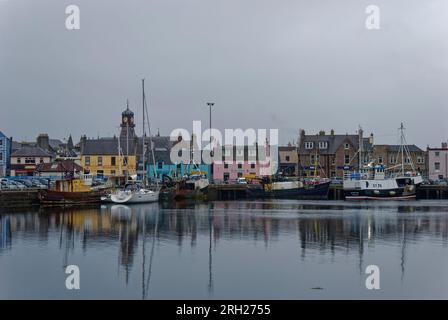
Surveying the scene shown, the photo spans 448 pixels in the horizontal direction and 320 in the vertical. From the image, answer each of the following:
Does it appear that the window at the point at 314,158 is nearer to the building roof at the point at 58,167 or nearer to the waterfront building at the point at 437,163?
the waterfront building at the point at 437,163

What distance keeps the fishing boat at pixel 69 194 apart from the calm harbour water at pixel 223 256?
1288cm

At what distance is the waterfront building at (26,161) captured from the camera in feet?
289

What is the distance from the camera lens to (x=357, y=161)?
315ft

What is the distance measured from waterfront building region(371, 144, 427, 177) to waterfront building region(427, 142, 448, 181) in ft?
3.91

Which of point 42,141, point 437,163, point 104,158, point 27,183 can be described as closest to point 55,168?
point 27,183

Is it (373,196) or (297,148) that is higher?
(297,148)

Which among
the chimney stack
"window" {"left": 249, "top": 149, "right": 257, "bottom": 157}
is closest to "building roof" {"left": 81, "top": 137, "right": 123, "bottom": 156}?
the chimney stack

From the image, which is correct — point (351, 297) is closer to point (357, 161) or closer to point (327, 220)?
point (327, 220)

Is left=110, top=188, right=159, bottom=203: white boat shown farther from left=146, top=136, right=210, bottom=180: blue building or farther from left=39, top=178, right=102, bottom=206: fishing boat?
left=146, top=136, right=210, bottom=180: blue building

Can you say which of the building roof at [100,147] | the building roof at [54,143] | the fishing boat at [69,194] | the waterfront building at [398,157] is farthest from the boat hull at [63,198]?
the building roof at [54,143]

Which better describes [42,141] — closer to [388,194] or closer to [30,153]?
[30,153]
